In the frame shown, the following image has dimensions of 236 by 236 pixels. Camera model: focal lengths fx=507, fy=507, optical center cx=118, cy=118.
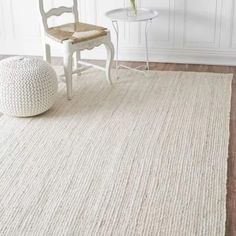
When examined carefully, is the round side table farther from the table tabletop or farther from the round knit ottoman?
the round knit ottoman

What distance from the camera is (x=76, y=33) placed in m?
3.59

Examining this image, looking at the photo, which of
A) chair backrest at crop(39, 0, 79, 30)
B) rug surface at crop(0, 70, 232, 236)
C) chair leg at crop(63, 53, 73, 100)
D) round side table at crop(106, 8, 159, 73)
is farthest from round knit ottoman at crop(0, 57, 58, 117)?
round side table at crop(106, 8, 159, 73)

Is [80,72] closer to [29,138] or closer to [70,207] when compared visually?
[29,138]

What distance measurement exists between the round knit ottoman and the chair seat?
31 cm

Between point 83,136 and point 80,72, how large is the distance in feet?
3.23

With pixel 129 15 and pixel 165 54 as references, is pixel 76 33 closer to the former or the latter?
pixel 129 15

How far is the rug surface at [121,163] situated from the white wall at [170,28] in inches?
20.1

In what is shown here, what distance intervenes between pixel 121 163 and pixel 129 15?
1532 millimetres

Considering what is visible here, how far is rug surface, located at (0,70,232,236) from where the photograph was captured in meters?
2.24

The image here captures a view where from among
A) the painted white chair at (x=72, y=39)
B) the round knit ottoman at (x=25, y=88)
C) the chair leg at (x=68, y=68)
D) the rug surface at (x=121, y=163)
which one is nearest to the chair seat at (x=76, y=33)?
the painted white chair at (x=72, y=39)

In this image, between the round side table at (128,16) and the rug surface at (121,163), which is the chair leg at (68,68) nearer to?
the rug surface at (121,163)

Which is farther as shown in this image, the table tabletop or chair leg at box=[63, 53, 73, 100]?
the table tabletop

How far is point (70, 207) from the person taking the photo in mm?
2328

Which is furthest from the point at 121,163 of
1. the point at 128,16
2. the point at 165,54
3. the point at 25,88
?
the point at 165,54
